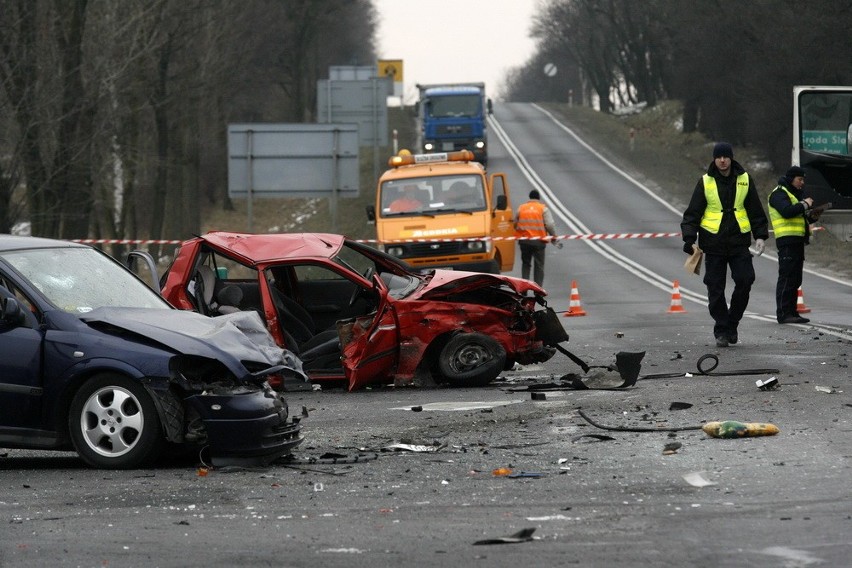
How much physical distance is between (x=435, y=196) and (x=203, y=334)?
17708mm

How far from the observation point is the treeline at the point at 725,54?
1794 inches

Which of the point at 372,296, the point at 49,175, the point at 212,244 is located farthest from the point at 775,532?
the point at 49,175

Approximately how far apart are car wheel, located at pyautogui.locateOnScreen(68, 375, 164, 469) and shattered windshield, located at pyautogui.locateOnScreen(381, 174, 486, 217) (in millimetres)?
17676

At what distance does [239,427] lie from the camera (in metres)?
8.45

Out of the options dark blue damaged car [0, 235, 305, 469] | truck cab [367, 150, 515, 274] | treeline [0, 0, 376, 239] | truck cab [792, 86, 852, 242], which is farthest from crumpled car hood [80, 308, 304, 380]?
treeline [0, 0, 376, 239]

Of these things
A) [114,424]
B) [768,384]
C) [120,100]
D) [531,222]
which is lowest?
[768,384]

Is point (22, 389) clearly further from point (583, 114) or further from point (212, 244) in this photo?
point (583, 114)

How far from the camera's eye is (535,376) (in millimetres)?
13656

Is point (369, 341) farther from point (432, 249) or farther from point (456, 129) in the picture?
Result: point (456, 129)

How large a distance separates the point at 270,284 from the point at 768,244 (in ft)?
90.4

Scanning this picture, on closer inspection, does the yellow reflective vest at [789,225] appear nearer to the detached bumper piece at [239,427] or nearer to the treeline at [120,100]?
the detached bumper piece at [239,427]

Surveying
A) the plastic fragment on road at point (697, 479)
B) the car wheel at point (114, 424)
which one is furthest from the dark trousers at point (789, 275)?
the car wheel at point (114, 424)

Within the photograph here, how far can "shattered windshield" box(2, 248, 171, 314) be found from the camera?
918 cm

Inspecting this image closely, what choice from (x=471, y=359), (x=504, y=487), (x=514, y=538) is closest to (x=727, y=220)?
(x=471, y=359)
